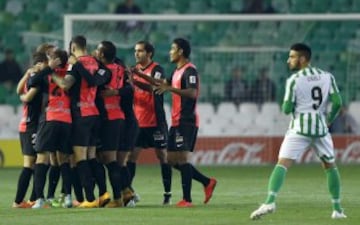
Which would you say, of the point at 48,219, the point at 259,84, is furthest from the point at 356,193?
the point at 259,84

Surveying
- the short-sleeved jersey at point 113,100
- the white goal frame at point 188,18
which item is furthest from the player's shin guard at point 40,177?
the white goal frame at point 188,18

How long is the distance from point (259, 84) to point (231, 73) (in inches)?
23.4

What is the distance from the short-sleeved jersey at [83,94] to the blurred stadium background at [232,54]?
31.0ft

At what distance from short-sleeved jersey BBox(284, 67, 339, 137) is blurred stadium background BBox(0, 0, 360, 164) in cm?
1165

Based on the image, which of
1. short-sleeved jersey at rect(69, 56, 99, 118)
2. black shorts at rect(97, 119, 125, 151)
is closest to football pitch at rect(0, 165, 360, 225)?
black shorts at rect(97, 119, 125, 151)

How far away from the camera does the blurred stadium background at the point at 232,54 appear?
27.9m

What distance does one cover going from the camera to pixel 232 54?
2850 centimetres

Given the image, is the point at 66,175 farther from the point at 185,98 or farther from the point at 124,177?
the point at 185,98

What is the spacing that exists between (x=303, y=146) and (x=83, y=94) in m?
3.07

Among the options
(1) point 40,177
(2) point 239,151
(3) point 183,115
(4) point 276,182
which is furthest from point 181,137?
(2) point 239,151

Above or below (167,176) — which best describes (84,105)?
above

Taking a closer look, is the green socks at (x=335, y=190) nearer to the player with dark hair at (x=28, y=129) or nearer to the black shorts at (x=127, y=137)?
the black shorts at (x=127, y=137)

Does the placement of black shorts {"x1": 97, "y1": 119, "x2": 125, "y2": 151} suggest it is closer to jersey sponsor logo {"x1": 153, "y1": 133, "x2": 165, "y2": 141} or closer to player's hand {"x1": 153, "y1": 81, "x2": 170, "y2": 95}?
player's hand {"x1": 153, "y1": 81, "x2": 170, "y2": 95}

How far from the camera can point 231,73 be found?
93.2ft
